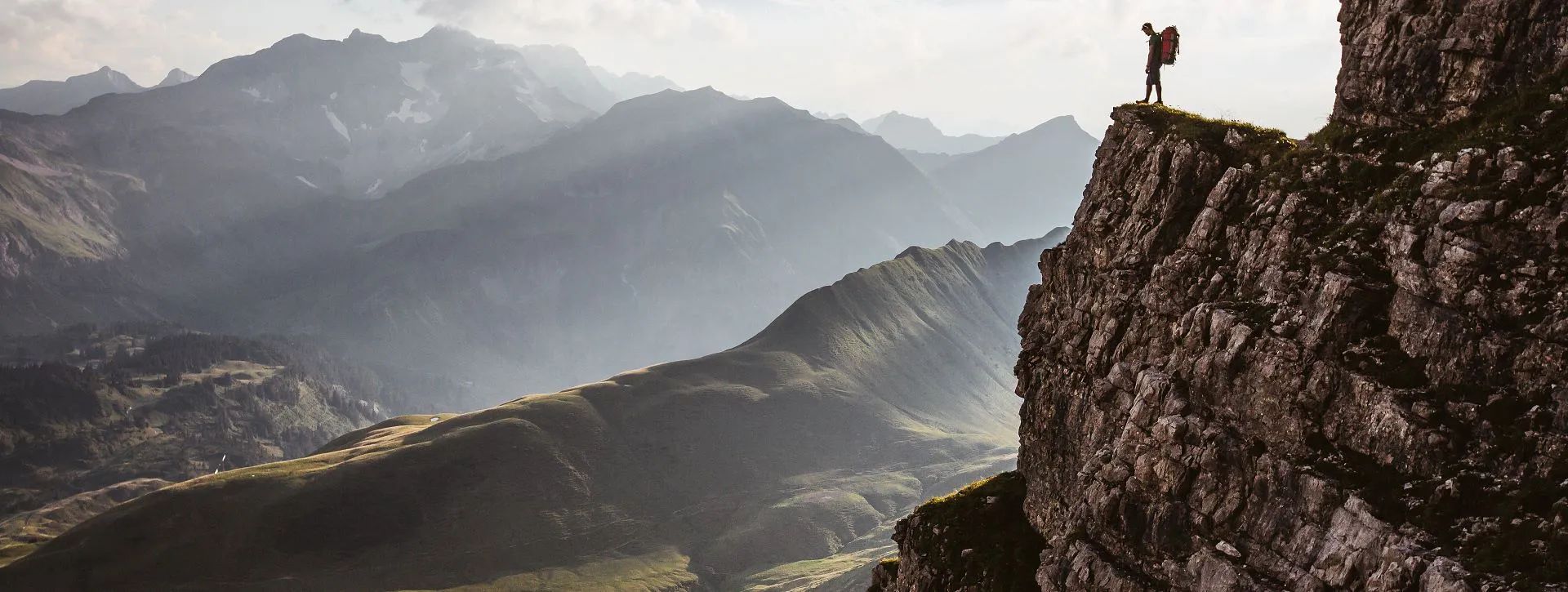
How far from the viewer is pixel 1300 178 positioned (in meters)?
37.8

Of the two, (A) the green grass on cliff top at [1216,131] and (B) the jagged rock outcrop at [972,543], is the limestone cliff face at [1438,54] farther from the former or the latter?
(B) the jagged rock outcrop at [972,543]

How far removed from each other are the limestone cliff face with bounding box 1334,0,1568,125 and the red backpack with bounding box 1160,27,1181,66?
10737 mm

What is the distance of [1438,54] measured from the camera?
3509cm

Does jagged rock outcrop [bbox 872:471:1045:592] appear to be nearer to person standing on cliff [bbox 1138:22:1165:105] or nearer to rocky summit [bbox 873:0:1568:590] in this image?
rocky summit [bbox 873:0:1568:590]

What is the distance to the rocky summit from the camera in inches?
1143

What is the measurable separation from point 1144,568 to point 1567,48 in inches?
907

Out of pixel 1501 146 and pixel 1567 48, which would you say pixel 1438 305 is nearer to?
pixel 1501 146

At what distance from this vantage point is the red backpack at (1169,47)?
1956 inches

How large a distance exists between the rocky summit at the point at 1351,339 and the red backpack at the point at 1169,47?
4.65 meters

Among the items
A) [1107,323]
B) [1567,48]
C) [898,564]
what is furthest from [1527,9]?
[898,564]

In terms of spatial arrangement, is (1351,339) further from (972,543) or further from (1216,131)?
(972,543)

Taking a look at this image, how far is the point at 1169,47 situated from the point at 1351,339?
2191 cm

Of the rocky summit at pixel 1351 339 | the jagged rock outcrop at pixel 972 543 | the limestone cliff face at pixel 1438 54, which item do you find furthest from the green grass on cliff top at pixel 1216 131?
the jagged rock outcrop at pixel 972 543

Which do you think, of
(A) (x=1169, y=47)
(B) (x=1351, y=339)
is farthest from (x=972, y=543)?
(A) (x=1169, y=47)
